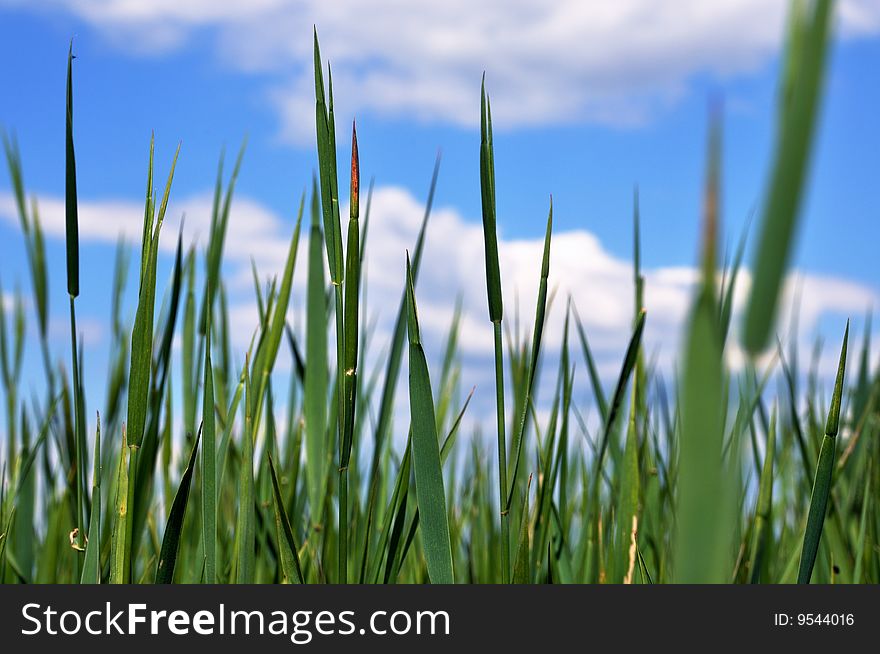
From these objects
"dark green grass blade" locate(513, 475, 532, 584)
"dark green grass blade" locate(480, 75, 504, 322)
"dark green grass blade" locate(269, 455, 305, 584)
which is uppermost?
"dark green grass blade" locate(480, 75, 504, 322)

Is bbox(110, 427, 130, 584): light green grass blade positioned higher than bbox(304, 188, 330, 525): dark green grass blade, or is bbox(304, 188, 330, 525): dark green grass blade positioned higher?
bbox(304, 188, 330, 525): dark green grass blade

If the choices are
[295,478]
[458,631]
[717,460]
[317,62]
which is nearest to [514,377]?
[295,478]

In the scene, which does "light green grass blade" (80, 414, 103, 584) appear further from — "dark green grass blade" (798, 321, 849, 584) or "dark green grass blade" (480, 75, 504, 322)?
"dark green grass blade" (798, 321, 849, 584)

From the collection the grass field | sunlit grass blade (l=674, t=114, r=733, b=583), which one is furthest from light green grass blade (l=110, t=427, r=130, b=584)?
sunlit grass blade (l=674, t=114, r=733, b=583)

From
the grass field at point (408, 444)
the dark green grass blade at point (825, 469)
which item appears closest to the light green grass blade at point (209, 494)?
the grass field at point (408, 444)

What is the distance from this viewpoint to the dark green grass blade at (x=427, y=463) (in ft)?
1.56

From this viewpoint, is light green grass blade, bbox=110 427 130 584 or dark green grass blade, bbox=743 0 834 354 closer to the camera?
dark green grass blade, bbox=743 0 834 354

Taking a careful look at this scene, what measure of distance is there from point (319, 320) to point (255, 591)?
0.25m

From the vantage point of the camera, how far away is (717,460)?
168 millimetres

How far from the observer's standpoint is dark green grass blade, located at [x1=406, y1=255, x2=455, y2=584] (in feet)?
1.56

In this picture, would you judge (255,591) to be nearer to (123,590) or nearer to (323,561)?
(123,590)

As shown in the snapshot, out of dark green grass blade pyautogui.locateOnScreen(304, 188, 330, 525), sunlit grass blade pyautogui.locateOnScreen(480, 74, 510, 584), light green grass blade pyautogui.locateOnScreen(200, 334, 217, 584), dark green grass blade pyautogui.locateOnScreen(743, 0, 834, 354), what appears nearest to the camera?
dark green grass blade pyautogui.locateOnScreen(743, 0, 834, 354)

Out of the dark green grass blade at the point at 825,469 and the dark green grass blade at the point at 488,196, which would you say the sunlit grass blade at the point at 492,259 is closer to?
the dark green grass blade at the point at 488,196

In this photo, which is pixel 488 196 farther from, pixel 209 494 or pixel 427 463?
pixel 209 494
